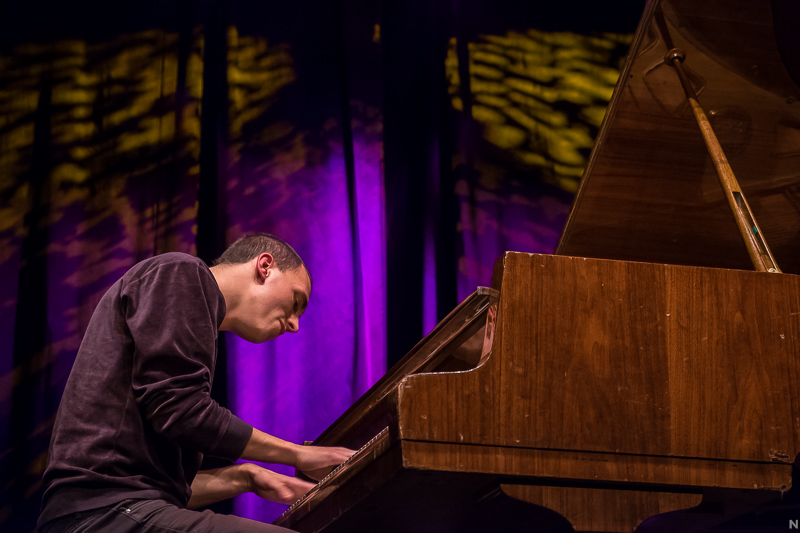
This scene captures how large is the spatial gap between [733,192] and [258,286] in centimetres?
118

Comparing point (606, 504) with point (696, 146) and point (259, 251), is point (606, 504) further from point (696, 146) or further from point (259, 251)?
point (696, 146)

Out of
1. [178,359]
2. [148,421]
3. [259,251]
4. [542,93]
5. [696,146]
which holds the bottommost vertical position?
[148,421]

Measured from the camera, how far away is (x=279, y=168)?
123 inches

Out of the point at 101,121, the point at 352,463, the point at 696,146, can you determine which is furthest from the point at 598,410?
the point at 101,121

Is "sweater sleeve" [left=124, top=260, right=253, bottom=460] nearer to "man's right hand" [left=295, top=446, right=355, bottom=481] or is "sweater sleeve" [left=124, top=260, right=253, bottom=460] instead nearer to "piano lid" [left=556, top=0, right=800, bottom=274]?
"man's right hand" [left=295, top=446, right=355, bottom=481]

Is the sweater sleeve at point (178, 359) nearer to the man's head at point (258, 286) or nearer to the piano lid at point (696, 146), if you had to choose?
the man's head at point (258, 286)

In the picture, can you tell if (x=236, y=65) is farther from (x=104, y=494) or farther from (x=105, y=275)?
(x=104, y=494)

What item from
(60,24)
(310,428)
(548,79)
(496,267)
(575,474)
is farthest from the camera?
(548,79)

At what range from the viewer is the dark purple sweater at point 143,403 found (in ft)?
4.38

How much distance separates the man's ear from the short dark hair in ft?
0.06

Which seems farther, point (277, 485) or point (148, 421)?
point (277, 485)

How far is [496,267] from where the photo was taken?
1.24 meters

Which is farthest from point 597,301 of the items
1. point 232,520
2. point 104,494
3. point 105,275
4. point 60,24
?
point 60,24

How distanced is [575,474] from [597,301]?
0.29 m
